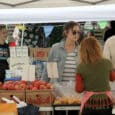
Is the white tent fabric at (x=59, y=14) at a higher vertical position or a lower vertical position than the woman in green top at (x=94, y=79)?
higher

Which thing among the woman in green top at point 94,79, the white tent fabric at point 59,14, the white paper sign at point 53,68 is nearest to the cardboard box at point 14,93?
the white paper sign at point 53,68

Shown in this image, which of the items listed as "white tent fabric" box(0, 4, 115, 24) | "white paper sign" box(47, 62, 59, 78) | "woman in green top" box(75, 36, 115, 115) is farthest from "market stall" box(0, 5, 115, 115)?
"woman in green top" box(75, 36, 115, 115)

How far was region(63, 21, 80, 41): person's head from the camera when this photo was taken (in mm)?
4330

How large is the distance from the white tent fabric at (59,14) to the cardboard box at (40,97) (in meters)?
0.88

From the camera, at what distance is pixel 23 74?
165 inches

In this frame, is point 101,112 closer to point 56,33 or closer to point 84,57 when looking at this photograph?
point 84,57

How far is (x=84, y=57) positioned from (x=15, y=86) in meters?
0.89

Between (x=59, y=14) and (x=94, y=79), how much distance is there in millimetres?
728

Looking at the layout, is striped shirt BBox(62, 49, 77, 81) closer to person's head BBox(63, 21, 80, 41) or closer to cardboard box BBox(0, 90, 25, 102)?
person's head BBox(63, 21, 80, 41)

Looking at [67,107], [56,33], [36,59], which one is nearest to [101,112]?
[67,107]

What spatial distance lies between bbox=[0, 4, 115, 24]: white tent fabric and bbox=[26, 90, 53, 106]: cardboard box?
88 cm

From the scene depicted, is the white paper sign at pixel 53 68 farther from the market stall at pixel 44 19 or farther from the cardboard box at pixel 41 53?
the cardboard box at pixel 41 53

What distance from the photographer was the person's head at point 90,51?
369cm

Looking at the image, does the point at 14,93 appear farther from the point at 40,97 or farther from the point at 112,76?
the point at 112,76
